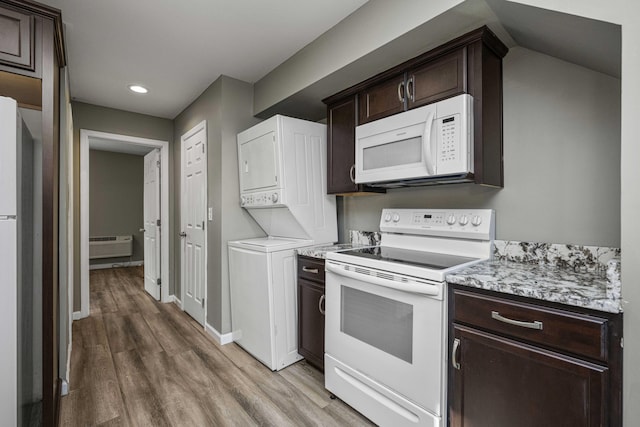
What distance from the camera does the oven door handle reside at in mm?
1412

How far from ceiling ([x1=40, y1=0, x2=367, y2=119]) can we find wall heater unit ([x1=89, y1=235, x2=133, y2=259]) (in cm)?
393

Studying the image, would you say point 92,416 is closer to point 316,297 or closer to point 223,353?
point 223,353

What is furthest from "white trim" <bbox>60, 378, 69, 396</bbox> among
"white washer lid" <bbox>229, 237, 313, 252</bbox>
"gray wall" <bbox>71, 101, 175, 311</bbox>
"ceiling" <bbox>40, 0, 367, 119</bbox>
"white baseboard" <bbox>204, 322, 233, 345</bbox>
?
"ceiling" <bbox>40, 0, 367, 119</bbox>

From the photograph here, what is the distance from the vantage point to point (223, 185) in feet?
9.31

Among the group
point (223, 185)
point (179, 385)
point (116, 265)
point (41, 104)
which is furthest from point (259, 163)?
point (116, 265)

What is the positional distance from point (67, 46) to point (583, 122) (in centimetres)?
335

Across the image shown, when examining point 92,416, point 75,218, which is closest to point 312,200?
point 92,416

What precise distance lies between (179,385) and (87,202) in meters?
2.49

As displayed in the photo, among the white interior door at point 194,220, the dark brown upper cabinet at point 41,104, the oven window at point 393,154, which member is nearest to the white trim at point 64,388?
the dark brown upper cabinet at point 41,104

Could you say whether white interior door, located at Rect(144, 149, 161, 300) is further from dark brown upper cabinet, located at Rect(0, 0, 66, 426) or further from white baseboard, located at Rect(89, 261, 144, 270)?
dark brown upper cabinet, located at Rect(0, 0, 66, 426)

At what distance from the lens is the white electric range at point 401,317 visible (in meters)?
1.43

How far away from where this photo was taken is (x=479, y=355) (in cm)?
131

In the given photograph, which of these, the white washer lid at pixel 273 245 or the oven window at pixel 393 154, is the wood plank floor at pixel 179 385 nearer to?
the white washer lid at pixel 273 245

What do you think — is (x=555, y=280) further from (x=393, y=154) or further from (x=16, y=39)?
(x=16, y=39)
